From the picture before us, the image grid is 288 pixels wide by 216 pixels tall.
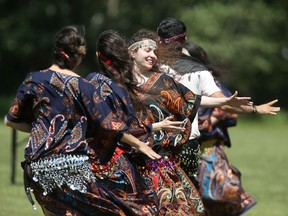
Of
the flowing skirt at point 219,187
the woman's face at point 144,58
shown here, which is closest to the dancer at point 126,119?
the woman's face at point 144,58

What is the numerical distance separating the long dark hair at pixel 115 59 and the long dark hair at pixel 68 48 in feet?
0.94

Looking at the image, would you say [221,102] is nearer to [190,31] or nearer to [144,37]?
[144,37]

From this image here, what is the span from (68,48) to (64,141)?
655 millimetres

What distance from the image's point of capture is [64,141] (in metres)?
5.44

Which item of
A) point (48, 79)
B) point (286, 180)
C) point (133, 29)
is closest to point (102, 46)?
point (48, 79)

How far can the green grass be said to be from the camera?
10.4 meters

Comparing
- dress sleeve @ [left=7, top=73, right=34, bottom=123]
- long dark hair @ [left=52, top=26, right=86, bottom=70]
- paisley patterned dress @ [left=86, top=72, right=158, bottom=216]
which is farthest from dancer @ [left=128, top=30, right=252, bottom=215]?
dress sleeve @ [left=7, top=73, right=34, bottom=123]

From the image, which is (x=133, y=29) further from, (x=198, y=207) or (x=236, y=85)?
(x=198, y=207)

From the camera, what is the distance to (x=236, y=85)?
41156mm

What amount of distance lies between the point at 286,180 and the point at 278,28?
27.5 metres

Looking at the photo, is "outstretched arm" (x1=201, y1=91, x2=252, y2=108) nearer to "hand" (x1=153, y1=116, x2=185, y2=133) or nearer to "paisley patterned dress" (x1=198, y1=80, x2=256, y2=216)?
"hand" (x1=153, y1=116, x2=185, y2=133)

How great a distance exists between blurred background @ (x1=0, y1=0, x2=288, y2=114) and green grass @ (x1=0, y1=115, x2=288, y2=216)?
957 cm

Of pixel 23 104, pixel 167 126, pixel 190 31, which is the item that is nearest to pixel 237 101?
pixel 167 126

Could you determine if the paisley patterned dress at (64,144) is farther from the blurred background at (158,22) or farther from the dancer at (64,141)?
the blurred background at (158,22)
